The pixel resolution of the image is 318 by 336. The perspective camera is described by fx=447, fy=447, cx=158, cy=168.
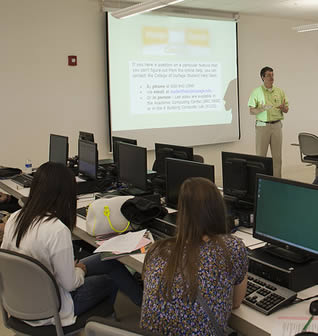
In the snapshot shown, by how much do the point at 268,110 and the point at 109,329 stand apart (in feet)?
20.0

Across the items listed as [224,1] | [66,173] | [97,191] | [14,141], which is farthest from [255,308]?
[224,1]

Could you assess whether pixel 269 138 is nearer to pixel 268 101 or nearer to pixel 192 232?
pixel 268 101

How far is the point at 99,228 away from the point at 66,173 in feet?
1.73

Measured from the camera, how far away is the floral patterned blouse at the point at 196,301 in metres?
1.54

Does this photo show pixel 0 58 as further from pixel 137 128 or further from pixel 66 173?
pixel 66 173

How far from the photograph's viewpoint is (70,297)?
7.01 feet

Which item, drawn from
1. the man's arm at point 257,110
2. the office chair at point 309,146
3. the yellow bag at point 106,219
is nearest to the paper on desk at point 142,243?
the yellow bag at point 106,219

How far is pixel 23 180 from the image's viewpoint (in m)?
4.46

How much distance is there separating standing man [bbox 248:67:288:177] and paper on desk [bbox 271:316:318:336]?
209 inches

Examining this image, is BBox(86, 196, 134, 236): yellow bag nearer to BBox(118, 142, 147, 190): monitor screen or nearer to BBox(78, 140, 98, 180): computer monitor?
BBox(118, 142, 147, 190): monitor screen

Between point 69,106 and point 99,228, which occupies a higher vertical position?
point 69,106

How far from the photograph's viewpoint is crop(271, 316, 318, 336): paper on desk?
1521 millimetres

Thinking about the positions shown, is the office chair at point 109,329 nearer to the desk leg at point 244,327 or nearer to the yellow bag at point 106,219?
the desk leg at point 244,327

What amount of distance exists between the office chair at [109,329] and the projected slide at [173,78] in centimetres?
525
